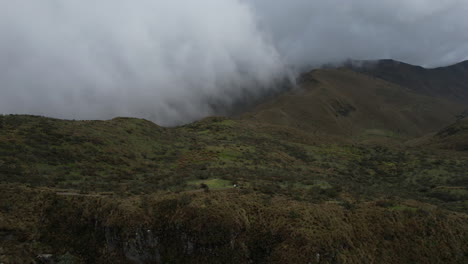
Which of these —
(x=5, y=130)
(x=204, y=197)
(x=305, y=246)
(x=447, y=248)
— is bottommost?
(x=447, y=248)

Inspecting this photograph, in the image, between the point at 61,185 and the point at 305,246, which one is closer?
the point at 305,246

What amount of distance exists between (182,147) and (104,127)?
47.0 feet

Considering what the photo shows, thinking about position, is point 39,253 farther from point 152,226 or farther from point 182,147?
point 182,147

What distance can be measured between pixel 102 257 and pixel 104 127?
3951 cm

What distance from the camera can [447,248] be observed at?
51.9 feet

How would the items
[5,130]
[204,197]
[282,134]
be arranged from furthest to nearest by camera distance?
[282,134]
[5,130]
[204,197]

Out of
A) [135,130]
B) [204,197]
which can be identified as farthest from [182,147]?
[204,197]

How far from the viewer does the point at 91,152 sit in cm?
3572

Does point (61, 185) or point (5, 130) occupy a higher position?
point (5, 130)

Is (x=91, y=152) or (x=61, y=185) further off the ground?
(x=91, y=152)

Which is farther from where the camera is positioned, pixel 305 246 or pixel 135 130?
pixel 135 130

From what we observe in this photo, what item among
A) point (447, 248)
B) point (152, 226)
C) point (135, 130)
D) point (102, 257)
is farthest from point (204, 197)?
point (135, 130)

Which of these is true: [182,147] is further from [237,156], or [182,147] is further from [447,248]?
[447,248]

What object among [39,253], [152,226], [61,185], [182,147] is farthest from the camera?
[182,147]
